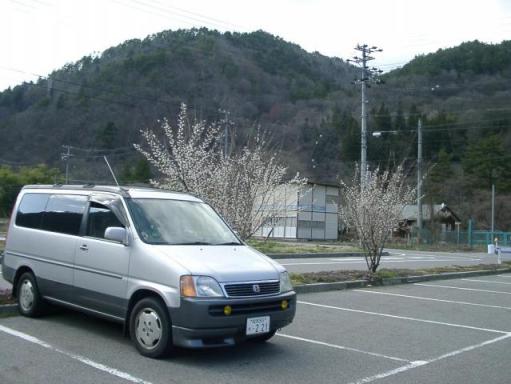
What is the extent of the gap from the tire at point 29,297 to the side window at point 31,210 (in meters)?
0.72

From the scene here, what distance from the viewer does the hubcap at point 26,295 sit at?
7699 mm

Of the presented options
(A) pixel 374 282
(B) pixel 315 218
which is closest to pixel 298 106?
(B) pixel 315 218

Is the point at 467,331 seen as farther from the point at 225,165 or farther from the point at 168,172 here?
the point at 168,172

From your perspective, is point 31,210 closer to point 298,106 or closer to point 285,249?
point 285,249

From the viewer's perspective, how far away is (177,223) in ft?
22.8

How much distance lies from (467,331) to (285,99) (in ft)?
180

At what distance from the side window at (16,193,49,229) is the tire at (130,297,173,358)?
2556 mm

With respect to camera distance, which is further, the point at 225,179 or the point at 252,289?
the point at 225,179

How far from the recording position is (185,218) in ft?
23.5

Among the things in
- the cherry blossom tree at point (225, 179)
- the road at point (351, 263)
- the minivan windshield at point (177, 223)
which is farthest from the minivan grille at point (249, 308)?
the road at point (351, 263)

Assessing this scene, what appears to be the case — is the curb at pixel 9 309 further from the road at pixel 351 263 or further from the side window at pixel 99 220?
the road at pixel 351 263

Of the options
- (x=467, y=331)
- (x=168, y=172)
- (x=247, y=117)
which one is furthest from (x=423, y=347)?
(x=247, y=117)

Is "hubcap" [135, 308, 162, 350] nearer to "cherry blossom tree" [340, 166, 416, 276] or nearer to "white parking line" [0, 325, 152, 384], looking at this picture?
"white parking line" [0, 325, 152, 384]

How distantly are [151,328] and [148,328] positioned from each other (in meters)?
0.05
